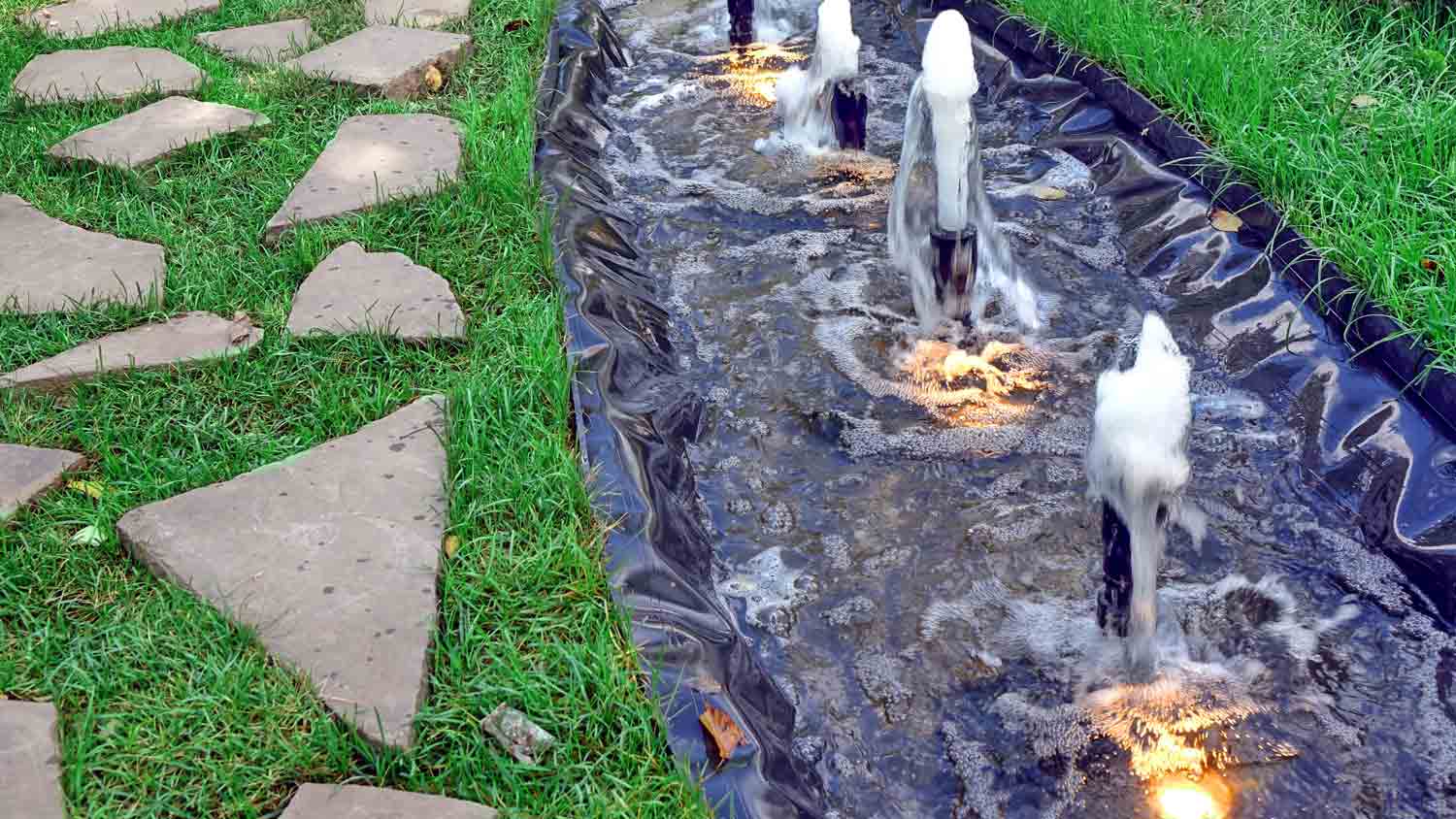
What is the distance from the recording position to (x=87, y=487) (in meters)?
2.63

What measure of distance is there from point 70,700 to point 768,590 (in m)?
1.35

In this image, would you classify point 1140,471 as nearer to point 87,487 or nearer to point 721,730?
point 721,730

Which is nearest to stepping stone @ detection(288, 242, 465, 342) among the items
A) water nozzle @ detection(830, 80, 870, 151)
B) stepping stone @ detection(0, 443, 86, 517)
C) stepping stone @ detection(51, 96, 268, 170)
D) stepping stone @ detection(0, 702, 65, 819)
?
stepping stone @ detection(0, 443, 86, 517)

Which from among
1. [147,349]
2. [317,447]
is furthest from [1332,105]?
[147,349]

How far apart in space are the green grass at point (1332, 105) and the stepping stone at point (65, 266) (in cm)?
310

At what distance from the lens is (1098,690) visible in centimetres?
250

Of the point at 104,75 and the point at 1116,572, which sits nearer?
the point at 1116,572

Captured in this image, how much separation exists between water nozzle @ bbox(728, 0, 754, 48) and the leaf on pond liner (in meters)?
4.16

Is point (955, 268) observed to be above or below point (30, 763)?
below

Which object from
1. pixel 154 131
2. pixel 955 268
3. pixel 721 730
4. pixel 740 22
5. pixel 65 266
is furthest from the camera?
pixel 740 22

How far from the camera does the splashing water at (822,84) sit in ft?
15.1

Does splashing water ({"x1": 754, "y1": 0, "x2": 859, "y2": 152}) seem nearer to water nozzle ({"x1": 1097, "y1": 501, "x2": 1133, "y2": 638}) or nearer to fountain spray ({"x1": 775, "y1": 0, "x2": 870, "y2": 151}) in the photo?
fountain spray ({"x1": 775, "y1": 0, "x2": 870, "y2": 151})

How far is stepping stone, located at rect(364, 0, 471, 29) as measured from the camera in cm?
516

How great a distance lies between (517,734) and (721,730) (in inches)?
13.4
